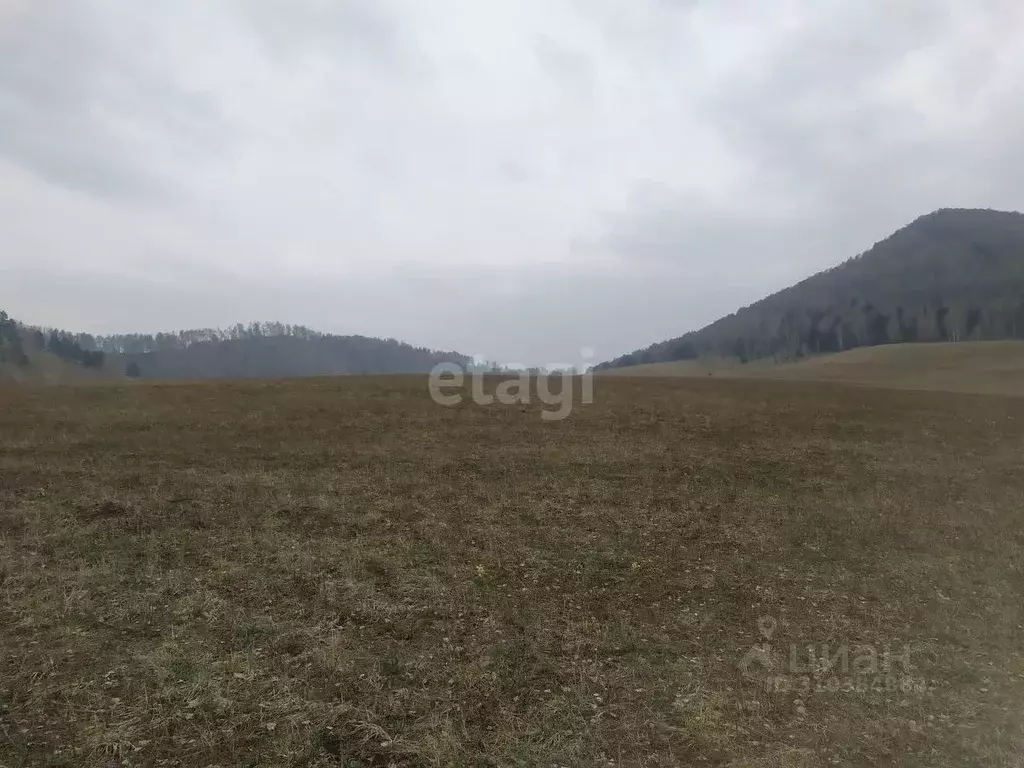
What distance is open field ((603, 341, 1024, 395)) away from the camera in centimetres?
4734

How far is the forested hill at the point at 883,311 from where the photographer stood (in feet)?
355

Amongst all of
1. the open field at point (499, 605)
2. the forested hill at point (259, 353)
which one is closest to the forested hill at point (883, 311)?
the forested hill at point (259, 353)

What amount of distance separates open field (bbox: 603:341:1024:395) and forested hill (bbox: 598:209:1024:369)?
1432 inches

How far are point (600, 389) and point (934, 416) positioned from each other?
17.9m

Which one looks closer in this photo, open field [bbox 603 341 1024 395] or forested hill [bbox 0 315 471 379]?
open field [bbox 603 341 1024 395]

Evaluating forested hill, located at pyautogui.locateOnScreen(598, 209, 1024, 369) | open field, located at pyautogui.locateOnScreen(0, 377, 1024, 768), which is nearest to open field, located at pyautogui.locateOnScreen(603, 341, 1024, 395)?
open field, located at pyautogui.locateOnScreen(0, 377, 1024, 768)

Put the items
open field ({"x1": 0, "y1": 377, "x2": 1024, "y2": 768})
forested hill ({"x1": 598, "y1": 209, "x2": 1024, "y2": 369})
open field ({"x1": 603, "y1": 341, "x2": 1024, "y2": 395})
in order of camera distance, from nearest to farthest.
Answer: open field ({"x1": 0, "y1": 377, "x2": 1024, "y2": 768}) < open field ({"x1": 603, "y1": 341, "x2": 1024, "y2": 395}) < forested hill ({"x1": 598, "y1": 209, "x2": 1024, "y2": 369})

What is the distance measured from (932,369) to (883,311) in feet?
226

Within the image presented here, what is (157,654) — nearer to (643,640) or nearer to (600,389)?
(643,640)

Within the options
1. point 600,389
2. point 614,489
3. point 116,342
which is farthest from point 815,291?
point 116,342

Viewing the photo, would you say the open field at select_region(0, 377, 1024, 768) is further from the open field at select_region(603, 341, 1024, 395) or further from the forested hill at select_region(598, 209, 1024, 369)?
the forested hill at select_region(598, 209, 1024, 369)

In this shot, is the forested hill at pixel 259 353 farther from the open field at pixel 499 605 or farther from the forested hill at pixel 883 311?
the open field at pixel 499 605

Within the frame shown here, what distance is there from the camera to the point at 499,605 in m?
9.66

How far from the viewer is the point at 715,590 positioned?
34.3ft
